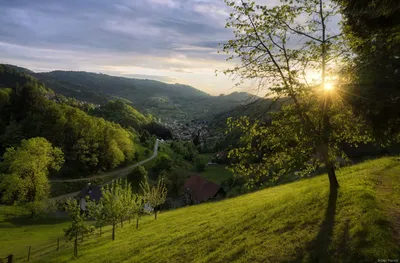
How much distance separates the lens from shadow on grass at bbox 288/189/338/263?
1018 centimetres

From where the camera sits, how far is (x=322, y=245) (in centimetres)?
1082

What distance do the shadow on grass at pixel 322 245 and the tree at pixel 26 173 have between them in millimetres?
52938

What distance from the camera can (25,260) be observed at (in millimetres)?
27391

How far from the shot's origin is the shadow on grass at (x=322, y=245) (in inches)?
401

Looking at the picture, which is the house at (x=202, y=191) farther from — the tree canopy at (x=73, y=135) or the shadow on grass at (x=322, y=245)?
the shadow on grass at (x=322, y=245)

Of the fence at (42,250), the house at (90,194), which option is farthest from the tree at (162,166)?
the fence at (42,250)

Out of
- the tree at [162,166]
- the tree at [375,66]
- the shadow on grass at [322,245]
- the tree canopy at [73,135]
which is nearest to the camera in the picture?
the shadow on grass at [322,245]

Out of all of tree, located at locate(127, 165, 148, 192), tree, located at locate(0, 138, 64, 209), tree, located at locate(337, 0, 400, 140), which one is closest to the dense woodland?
tree, located at locate(127, 165, 148, 192)

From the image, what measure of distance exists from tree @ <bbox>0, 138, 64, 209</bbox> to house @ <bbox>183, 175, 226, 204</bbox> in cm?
3163

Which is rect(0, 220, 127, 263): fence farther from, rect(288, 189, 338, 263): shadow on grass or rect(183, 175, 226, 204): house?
rect(183, 175, 226, 204): house

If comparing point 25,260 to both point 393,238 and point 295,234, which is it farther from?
point 393,238

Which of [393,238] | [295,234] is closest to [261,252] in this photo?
[295,234]

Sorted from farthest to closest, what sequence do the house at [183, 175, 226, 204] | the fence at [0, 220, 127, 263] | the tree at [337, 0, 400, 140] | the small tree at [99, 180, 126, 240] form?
the house at [183, 175, 226, 204] < the small tree at [99, 180, 126, 240] < the fence at [0, 220, 127, 263] < the tree at [337, 0, 400, 140]

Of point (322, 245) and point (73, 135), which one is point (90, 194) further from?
point (322, 245)
